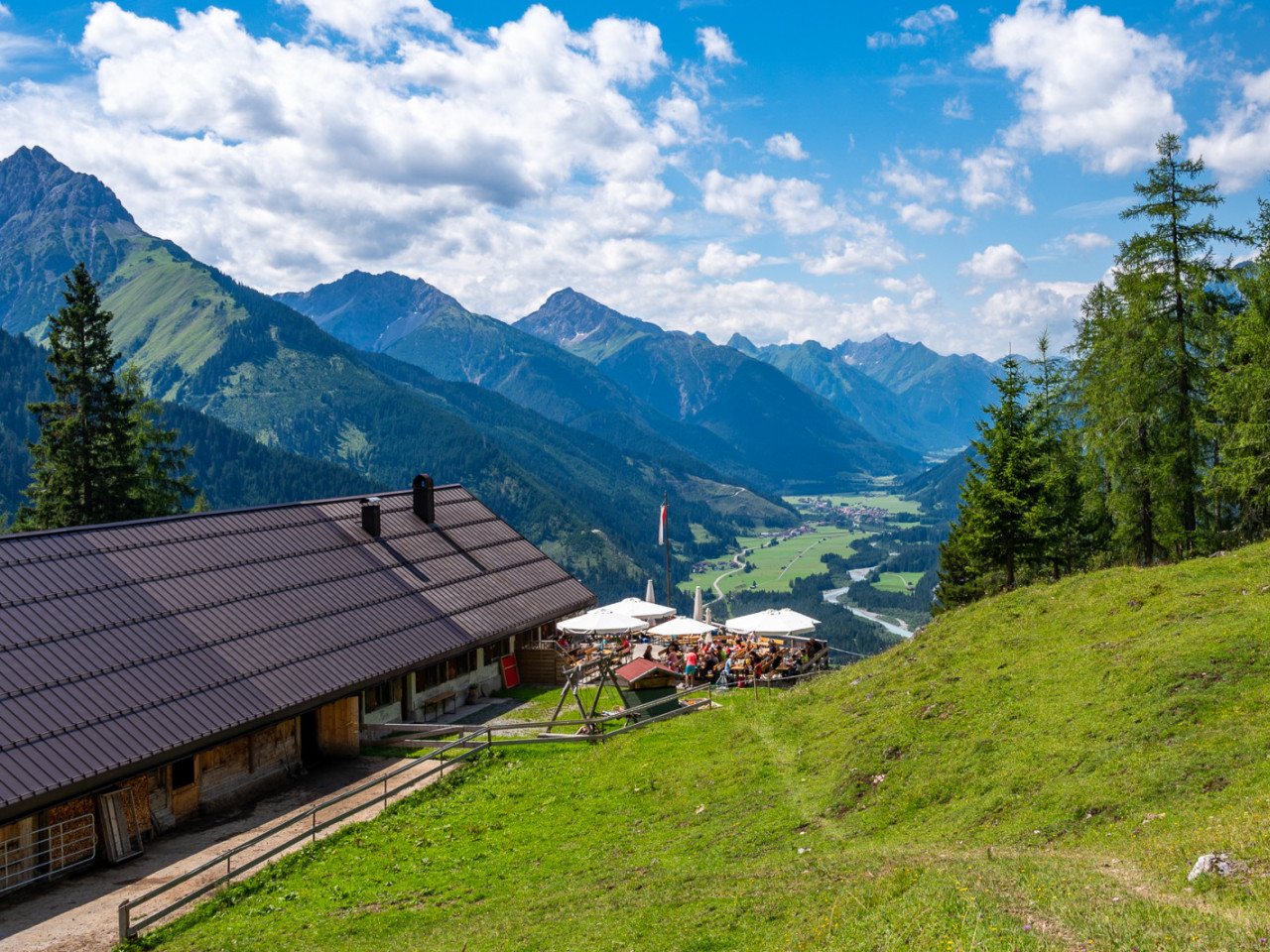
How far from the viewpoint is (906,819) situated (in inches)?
680

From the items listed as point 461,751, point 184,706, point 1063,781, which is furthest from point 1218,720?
point 184,706

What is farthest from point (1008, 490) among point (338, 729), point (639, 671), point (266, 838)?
point (266, 838)

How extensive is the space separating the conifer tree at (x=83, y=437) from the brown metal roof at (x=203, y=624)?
78.9 ft

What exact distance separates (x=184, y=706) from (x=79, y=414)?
3828 centimetres

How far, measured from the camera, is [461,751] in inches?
1134

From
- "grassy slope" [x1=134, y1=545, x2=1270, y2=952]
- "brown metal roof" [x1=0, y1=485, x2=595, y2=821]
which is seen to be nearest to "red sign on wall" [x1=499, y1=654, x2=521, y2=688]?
"brown metal roof" [x1=0, y1=485, x2=595, y2=821]

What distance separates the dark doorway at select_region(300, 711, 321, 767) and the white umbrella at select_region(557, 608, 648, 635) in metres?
11.6

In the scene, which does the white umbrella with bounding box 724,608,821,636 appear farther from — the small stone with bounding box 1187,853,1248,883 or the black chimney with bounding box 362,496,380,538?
the small stone with bounding box 1187,853,1248,883

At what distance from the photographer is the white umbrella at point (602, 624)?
3657 cm

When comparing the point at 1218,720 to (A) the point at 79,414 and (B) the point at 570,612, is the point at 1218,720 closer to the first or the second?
(B) the point at 570,612

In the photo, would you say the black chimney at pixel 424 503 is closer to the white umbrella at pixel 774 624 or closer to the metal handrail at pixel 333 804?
the metal handrail at pixel 333 804

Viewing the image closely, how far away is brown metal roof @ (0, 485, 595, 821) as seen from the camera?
21516 millimetres

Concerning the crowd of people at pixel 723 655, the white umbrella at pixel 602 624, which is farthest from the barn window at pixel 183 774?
the crowd of people at pixel 723 655

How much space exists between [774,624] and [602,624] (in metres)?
8.42
